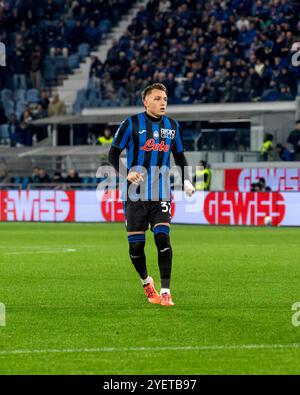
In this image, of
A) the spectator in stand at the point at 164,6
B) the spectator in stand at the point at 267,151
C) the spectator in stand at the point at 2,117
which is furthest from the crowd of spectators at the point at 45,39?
the spectator in stand at the point at 267,151

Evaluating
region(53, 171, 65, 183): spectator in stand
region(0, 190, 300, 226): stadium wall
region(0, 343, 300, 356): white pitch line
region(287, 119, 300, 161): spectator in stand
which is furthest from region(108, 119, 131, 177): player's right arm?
region(53, 171, 65, 183): spectator in stand

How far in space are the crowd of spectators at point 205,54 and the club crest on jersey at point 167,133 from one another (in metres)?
21.1

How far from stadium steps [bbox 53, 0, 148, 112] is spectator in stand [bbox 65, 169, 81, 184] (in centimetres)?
676

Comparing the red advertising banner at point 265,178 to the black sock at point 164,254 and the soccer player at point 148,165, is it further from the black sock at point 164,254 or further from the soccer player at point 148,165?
the black sock at point 164,254

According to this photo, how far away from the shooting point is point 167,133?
39.7ft

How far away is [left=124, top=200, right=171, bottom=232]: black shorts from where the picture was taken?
470 inches

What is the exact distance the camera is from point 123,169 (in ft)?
40.2

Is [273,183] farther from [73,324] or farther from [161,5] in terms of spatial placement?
[73,324]

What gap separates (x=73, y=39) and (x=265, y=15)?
9.64 m

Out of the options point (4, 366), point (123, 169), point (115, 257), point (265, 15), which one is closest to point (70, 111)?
point (265, 15)

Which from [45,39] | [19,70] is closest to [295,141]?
[19,70]

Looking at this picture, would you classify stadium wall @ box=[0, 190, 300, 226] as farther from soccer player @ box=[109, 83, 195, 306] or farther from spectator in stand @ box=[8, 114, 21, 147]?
soccer player @ box=[109, 83, 195, 306]

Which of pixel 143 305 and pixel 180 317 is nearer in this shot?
pixel 180 317

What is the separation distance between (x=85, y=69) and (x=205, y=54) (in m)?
7.97
